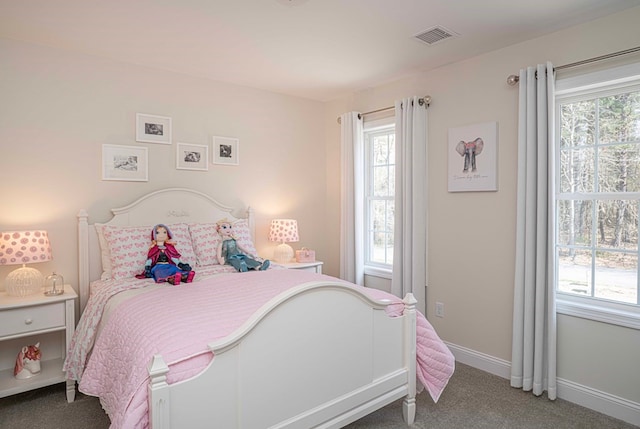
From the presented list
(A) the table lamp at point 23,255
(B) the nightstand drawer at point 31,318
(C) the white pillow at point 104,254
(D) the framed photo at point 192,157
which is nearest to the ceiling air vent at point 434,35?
(D) the framed photo at point 192,157

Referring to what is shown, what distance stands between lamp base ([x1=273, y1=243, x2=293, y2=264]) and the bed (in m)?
0.90

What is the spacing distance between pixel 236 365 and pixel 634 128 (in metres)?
2.70

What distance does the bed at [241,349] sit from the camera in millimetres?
1481

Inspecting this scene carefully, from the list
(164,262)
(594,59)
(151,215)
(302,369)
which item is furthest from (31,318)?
(594,59)

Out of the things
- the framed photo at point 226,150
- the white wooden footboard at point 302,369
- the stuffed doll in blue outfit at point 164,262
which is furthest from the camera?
the framed photo at point 226,150

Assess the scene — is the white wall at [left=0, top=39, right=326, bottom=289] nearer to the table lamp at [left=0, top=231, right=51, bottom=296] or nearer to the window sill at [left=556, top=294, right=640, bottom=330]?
the table lamp at [left=0, top=231, right=51, bottom=296]

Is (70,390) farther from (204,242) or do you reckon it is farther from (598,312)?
(598,312)

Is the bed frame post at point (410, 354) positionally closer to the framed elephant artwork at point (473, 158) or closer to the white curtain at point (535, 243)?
the white curtain at point (535, 243)

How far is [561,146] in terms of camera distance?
272 cm

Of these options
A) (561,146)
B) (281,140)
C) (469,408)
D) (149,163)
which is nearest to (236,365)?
(469,408)

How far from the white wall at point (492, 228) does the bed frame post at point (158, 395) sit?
2.44 metres

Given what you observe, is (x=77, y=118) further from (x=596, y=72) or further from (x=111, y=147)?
(x=596, y=72)

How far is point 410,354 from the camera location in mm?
2266

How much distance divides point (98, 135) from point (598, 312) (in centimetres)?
374
